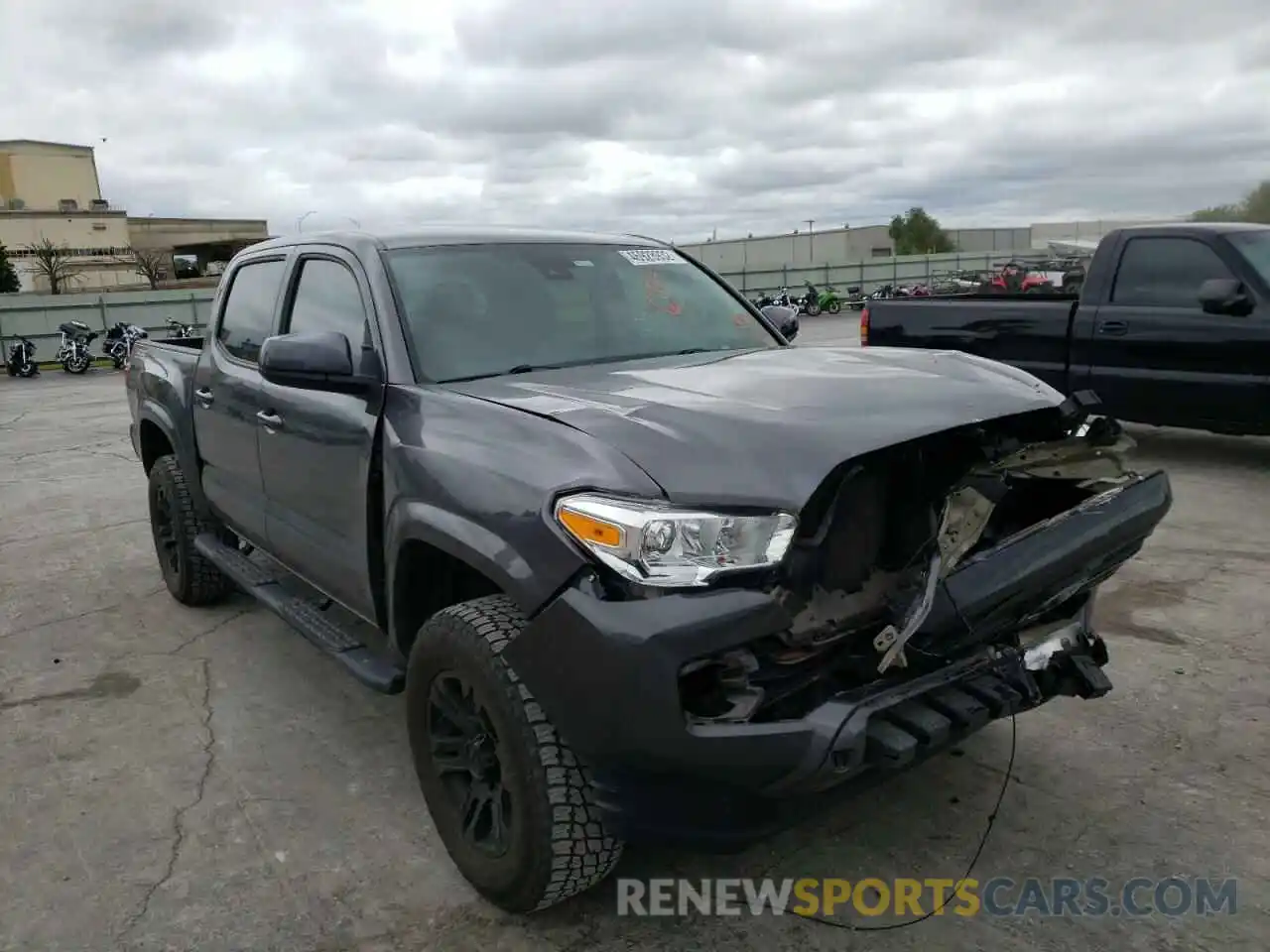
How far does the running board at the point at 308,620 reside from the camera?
311 centimetres

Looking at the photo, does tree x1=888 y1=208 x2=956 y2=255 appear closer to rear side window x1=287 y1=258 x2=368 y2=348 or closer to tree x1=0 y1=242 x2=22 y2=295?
tree x1=0 y1=242 x2=22 y2=295

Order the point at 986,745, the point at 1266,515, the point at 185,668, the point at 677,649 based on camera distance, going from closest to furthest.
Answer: the point at 677,649
the point at 986,745
the point at 185,668
the point at 1266,515

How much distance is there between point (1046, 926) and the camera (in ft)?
8.27

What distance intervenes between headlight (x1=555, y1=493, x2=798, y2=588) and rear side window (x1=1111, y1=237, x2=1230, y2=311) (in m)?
6.29

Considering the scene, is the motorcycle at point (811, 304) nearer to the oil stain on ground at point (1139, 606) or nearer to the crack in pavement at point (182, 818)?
the oil stain on ground at point (1139, 606)

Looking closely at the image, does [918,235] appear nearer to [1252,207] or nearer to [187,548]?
[1252,207]

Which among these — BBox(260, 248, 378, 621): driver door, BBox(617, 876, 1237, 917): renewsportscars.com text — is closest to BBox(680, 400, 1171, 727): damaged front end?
BBox(617, 876, 1237, 917): renewsportscars.com text

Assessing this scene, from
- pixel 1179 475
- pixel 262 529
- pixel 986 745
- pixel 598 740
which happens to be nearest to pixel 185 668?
pixel 262 529

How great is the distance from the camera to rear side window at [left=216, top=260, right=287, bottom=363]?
422 cm

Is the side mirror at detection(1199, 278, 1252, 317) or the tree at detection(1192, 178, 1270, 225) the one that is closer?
the side mirror at detection(1199, 278, 1252, 317)

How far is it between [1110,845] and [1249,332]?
5.27 metres

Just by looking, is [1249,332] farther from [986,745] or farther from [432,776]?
[432,776]

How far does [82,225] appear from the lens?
224 ft

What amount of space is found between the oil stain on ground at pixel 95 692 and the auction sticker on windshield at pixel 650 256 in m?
2.75
